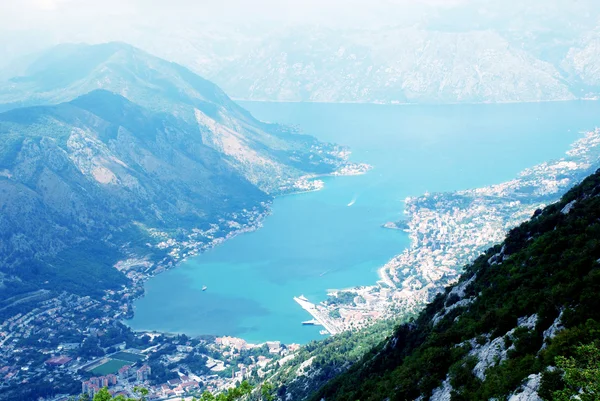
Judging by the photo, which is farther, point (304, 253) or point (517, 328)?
point (304, 253)

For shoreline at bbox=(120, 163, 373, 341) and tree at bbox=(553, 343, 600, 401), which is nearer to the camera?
tree at bbox=(553, 343, 600, 401)

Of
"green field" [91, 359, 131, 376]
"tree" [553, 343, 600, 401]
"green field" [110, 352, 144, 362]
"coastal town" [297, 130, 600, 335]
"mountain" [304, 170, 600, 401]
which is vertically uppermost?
"coastal town" [297, 130, 600, 335]

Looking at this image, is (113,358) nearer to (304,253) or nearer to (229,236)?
(304,253)

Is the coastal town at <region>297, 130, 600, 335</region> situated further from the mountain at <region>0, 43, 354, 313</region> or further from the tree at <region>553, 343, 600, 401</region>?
the tree at <region>553, 343, 600, 401</region>

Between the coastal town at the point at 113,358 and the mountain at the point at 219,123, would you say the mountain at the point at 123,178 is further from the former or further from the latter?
the coastal town at the point at 113,358

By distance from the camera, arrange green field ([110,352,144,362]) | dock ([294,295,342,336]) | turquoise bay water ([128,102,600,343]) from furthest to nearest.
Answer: turquoise bay water ([128,102,600,343]) → dock ([294,295,342,336]) → green field ([110,352,144,362])

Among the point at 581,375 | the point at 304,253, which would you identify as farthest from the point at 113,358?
the point at 581,375

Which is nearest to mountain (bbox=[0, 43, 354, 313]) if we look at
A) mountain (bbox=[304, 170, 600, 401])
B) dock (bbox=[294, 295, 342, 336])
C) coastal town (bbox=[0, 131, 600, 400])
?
coastal town (bbox=[0, 131, 600, 400])
